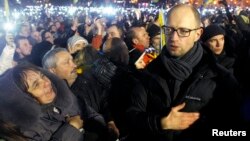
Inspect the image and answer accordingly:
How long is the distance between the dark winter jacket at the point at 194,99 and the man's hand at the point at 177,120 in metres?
0.07

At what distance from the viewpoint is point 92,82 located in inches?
184

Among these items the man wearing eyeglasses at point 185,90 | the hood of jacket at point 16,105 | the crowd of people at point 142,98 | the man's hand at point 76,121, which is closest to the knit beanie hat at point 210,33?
the crowd of people at point 142,98

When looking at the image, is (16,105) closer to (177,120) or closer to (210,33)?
(177,120)

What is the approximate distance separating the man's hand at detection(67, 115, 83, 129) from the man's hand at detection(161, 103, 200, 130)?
45.7 inches

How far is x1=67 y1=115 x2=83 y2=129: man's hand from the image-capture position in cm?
375

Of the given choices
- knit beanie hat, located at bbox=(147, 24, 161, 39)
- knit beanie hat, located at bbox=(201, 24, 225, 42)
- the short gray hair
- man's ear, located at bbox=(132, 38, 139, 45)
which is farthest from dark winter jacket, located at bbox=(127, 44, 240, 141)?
knit beanie hat, located at bbox=(147, 24, 161, 39)

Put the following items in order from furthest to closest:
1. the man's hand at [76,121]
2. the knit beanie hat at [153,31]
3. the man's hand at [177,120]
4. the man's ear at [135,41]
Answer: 1. the knit beanie hat at [153,31]
2. the man's ear at [135,41]
3. the man's hand at [76,121]
4. the man's hand at [177,120]

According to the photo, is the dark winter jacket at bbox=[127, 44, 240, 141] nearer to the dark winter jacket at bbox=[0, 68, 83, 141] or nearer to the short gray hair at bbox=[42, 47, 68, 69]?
the dark winter jacket at bbox=[0, 68, 83, 141]

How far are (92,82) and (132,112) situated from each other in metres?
1.51

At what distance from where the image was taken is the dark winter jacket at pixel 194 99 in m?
3.02

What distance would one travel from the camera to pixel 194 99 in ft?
10.0

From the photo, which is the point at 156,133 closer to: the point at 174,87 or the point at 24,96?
the point at 174,87

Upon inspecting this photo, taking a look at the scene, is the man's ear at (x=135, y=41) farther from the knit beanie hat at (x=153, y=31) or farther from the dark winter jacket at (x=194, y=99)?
the dark winter jacket at (x=194, y=99)

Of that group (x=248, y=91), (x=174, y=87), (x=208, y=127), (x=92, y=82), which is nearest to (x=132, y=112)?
(x=174, y=87)
